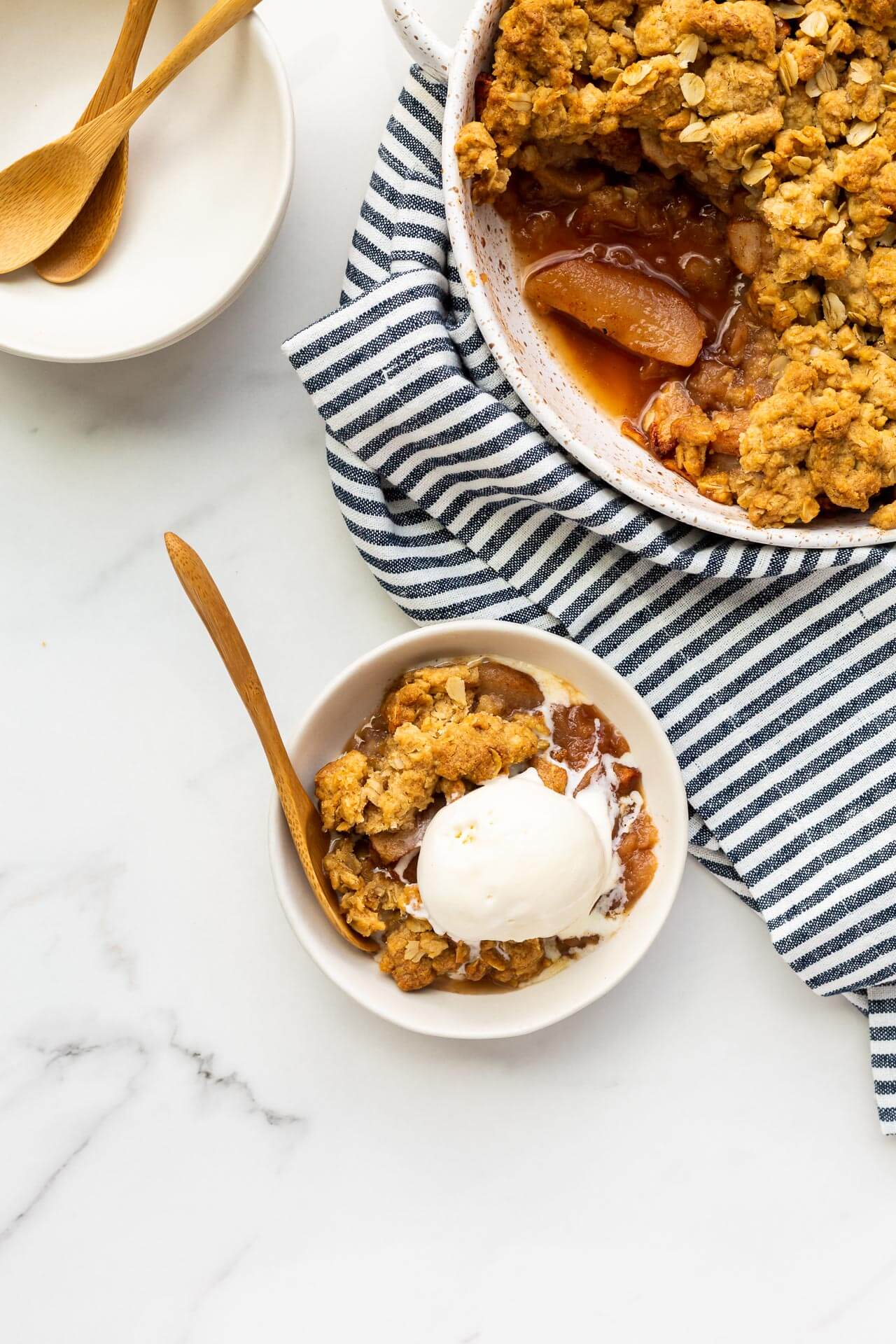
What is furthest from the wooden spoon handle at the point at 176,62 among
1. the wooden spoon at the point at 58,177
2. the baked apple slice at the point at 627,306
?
the baked apple slice at the point at 627,306

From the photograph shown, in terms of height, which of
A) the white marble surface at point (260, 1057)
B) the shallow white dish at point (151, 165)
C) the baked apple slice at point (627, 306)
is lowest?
the white marble surface at point (260, 1057)

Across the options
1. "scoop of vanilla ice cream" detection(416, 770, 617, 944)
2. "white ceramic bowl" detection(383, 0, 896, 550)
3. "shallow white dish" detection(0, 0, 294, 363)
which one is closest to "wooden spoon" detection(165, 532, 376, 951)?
"scoop of vanilla ice cream" detection(416, 770, 617, 944)

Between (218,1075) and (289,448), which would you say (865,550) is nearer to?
(289,448)

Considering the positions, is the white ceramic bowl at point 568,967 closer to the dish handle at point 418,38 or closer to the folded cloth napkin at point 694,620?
the folded cloth napkin at point 694,620

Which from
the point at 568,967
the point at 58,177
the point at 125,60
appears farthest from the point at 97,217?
the point at 568,967

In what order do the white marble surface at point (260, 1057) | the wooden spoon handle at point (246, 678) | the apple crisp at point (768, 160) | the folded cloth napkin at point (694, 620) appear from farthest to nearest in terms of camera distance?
the white marble surface at point (260, 1057)
the folded cloth napkin at point (694, 620)
the wooden spoon handle at point (246, 678)
the apple crisp at point (768, 160)

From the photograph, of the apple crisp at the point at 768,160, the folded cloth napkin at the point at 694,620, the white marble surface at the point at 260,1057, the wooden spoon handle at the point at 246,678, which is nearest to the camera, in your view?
the apple crisp at the point at 768,160
